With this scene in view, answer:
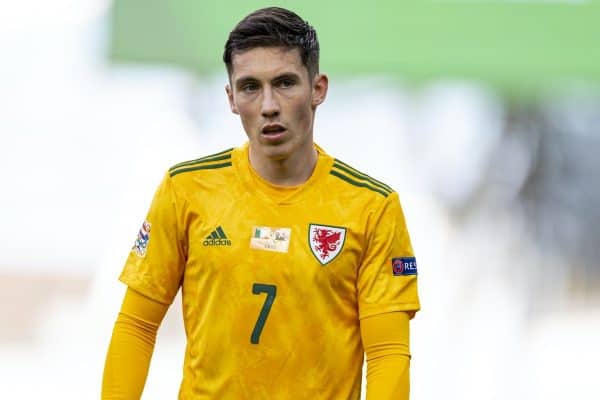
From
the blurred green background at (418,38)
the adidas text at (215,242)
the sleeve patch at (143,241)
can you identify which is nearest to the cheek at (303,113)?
the adidas text at (215,242)

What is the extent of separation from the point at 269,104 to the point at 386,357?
675 mm

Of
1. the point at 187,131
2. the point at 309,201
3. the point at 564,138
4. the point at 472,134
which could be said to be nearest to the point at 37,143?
the point at 187,131

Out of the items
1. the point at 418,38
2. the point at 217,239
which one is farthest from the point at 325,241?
the point at 418,38

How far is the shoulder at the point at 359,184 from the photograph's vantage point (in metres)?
3.17

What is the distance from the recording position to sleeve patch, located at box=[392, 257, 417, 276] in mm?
3117

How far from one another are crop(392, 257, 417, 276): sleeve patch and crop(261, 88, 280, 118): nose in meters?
0.48

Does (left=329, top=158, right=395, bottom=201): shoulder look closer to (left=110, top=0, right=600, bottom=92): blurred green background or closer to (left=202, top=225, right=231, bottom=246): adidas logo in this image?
(left=202, top=225, right=231, bottom=246): adidas logo

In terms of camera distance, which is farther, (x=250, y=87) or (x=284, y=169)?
(x=284, y=169)

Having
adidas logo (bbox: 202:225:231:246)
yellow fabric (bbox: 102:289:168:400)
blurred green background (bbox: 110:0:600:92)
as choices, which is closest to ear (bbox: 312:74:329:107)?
adidas logo (bbox: 202:225:231:246)

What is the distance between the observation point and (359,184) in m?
3.20

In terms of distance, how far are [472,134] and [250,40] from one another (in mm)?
3160

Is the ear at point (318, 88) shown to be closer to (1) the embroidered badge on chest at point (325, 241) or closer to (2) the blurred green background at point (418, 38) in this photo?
(1) the embroidered badge on chest at point (325, 241)

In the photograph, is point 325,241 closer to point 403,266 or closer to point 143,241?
point 403,266

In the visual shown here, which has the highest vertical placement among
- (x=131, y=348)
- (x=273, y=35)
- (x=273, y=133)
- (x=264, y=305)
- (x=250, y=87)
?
(x=273, y=35)
